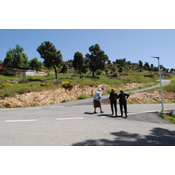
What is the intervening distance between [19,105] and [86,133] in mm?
14278

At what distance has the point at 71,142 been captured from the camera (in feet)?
12.6

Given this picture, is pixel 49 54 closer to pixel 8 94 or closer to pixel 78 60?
pixel 78 60

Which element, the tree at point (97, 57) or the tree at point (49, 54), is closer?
the tree at point (49, 54)

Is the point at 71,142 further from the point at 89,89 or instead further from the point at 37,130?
the point at 89,89

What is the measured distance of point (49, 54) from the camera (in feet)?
82.9

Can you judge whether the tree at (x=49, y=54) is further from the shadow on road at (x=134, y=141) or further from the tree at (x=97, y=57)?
the shadow on road at (x=134, y=141)

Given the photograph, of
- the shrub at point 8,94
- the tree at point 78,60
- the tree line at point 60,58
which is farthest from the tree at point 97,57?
the shrub at point 8,94

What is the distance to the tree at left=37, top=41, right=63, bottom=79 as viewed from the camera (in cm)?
2556

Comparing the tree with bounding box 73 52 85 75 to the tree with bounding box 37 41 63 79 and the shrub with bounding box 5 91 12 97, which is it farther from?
the shrub with bounding box 5 91 12 97

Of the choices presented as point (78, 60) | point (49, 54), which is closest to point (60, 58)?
point (49, 54)

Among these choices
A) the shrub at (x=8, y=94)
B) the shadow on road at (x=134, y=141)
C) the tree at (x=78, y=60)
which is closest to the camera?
the shadow on road at (x=134, y=141)

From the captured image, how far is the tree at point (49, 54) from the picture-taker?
25.6 m

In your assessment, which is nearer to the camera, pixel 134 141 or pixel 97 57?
pixel 134 141

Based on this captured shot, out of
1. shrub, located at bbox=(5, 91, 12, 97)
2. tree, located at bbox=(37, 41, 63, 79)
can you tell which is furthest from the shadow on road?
tree, located at bbox=(37, 41, 63, 79)
